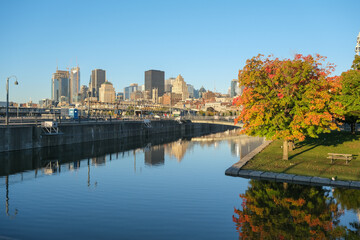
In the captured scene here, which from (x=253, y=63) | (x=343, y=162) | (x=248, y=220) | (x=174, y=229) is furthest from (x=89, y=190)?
(x=343, y=162)

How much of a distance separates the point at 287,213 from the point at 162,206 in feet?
30.3

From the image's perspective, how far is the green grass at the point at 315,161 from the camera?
101 ft

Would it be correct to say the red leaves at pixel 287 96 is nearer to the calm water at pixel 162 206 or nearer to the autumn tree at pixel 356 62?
the calm water at pixel 162 206

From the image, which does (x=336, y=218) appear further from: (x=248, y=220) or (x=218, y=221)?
(x=218, y=221)

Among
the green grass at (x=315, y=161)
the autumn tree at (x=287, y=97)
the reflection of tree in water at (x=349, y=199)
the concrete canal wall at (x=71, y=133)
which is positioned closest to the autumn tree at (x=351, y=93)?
the green grass at (x=315, y=161)

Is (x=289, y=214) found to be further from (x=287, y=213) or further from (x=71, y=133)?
(x=71, y=133)

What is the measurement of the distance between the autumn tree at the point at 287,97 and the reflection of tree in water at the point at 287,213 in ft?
28.2

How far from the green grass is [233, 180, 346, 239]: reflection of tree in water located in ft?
12.7

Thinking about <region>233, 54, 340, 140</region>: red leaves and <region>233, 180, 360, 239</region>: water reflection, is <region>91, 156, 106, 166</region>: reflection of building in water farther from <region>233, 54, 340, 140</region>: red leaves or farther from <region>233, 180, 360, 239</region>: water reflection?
<region>233, 180, 360, 239</region>: water reflection

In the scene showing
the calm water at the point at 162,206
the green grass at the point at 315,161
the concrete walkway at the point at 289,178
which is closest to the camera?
the calm water at the point at 162,206

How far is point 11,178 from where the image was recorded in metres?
34.1

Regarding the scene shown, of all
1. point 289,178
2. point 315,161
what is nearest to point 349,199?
point 289,178

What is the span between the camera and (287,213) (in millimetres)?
21656

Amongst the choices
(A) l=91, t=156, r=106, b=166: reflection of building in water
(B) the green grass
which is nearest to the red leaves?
(B) the green grass
